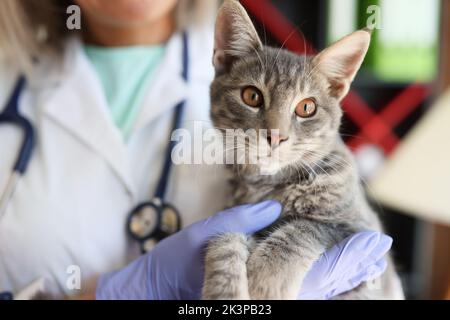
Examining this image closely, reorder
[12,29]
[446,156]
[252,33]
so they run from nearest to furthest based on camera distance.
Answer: [252,33] → [12,29] → [446,156]

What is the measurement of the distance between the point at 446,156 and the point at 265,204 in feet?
2.35

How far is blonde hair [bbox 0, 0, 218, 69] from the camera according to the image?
786 millimetres

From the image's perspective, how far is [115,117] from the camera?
853 millimetres

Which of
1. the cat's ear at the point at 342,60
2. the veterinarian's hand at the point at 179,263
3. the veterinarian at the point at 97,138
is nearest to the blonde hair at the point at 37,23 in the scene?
the veterinarian at the point at 97,138

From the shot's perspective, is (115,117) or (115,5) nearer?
(115,5)

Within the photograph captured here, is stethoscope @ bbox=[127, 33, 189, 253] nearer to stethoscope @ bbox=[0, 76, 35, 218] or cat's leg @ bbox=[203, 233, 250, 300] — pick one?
cat's leg @ bbox=[203, 233, 250, 300]

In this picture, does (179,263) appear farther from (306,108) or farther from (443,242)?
(443,242)

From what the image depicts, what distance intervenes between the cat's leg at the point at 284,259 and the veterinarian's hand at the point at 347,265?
0.02 m

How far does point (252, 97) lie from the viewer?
0.62 m

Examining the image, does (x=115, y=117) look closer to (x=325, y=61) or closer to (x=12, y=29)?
(x=12, y=29)

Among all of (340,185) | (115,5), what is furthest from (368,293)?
(115,5)

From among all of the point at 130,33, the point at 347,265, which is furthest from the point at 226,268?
the point at 130,33

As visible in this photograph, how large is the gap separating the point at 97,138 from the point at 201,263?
1.03 feet
